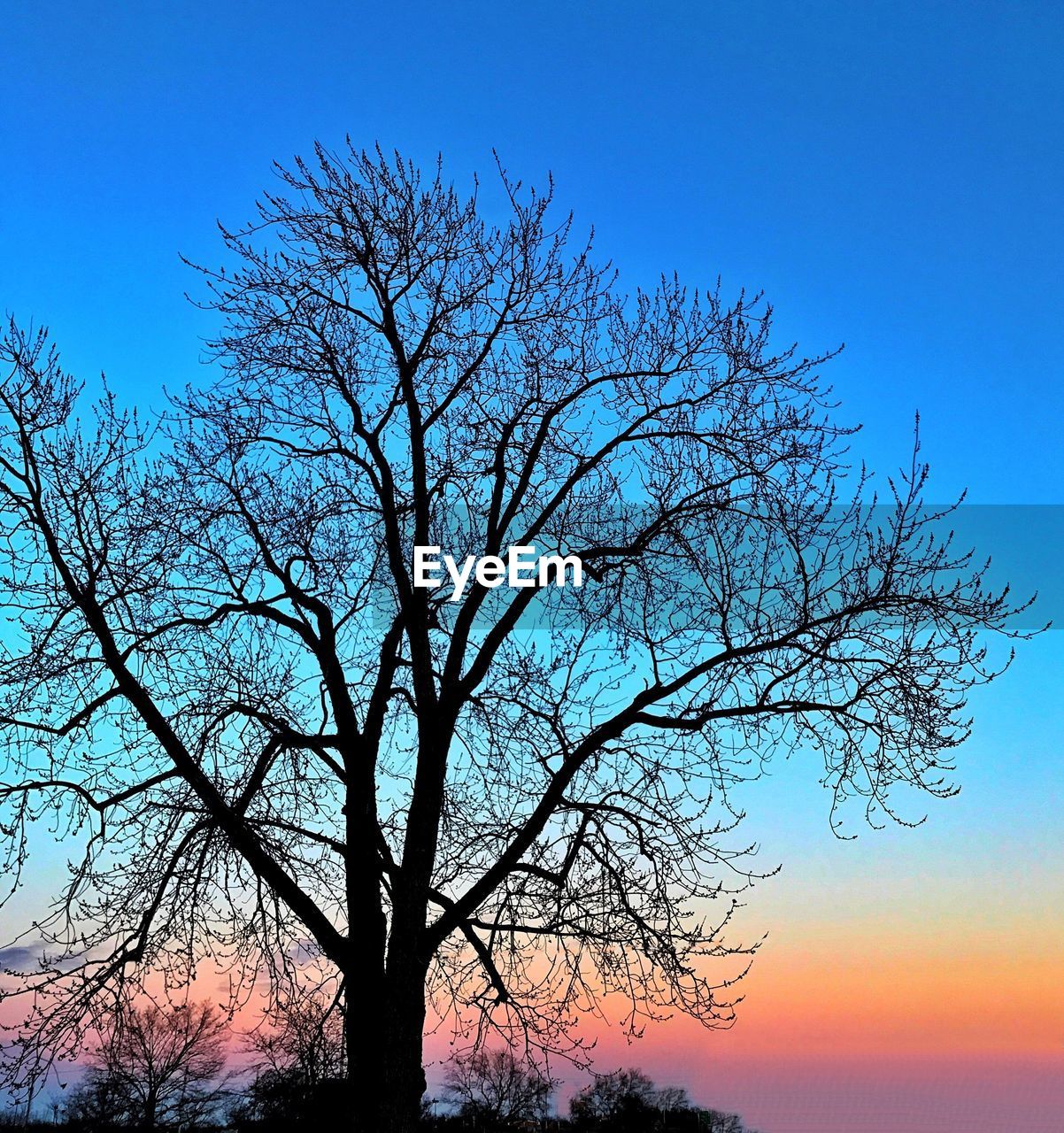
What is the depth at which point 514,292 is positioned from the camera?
1069 centimetres

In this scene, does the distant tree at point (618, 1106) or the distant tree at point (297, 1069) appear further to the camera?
the distant tree at point (618, 1106)

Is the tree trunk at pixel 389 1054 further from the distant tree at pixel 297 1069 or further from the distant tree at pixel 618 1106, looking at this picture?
the distant tree at pixel 618 1106

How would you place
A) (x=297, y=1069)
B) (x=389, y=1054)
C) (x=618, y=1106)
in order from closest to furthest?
(x=389, y=1054) < (x=297, y=1069) < (x=618, y=1106)

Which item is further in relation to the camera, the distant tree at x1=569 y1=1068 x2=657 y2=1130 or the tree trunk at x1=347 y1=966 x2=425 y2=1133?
the distant tree at x1=569 y1=1068 x2=657 y2=1130

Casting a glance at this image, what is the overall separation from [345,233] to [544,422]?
2566 mm

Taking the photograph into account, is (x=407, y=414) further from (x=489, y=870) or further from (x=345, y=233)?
(x=489, y=870)

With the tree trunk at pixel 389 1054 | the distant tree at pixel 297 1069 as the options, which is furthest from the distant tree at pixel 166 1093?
the tree trunk at pixel 389 1054

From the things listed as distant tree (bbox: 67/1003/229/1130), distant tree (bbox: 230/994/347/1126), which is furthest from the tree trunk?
distant tree (bbox: 67/1003/229/1130)

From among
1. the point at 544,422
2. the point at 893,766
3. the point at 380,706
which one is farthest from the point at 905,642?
the point at 380,706

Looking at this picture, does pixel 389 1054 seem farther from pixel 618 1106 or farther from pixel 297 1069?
pixel 618 1106

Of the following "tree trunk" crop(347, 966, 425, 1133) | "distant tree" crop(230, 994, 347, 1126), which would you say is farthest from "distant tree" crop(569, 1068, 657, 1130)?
"tree trunk" crop(347, 966, 425, 1133)

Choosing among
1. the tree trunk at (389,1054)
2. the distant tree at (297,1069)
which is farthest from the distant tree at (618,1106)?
the tree trunk at (389,1054)

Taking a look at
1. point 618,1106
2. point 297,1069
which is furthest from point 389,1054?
point 618,1106

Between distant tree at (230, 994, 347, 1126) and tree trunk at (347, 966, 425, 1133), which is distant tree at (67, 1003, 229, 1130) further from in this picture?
tree trunk at (347, 966, 425, 1133)
